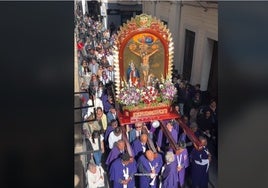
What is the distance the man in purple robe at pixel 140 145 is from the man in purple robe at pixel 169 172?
0.62 meters

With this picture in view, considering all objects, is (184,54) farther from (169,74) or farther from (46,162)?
(46,162)

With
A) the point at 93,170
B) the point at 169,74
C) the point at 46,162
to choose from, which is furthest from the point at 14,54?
the point at 169,74

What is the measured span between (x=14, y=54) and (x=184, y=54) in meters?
9.55

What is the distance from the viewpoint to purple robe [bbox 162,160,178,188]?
4.48 meters

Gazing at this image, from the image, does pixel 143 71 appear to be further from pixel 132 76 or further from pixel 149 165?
pixel 149 165

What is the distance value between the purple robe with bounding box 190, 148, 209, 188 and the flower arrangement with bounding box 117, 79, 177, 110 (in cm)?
155

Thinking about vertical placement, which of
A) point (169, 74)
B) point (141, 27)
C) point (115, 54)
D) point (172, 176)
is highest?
point (141, 27)

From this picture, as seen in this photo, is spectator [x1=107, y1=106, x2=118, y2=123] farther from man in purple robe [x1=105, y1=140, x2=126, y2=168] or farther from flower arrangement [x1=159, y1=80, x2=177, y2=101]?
man in purple robe [x1=105, y1=140, x2=126, y2=168]

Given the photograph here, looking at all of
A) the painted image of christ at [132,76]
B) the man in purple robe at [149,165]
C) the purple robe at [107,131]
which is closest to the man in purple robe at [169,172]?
the man in purple robe at [149,165]

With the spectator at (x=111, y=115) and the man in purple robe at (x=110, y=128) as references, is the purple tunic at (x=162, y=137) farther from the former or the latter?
the spectator at (x=111, y=115)

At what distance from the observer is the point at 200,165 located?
4.76 metres

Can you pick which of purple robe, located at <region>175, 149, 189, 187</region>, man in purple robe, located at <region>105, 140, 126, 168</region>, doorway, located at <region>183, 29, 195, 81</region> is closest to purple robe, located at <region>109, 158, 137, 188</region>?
man in purple robe, located at <region>105, 140, 126, 168</region>

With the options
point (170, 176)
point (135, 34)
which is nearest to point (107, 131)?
point (170, 176)

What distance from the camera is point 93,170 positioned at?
4.31 m
